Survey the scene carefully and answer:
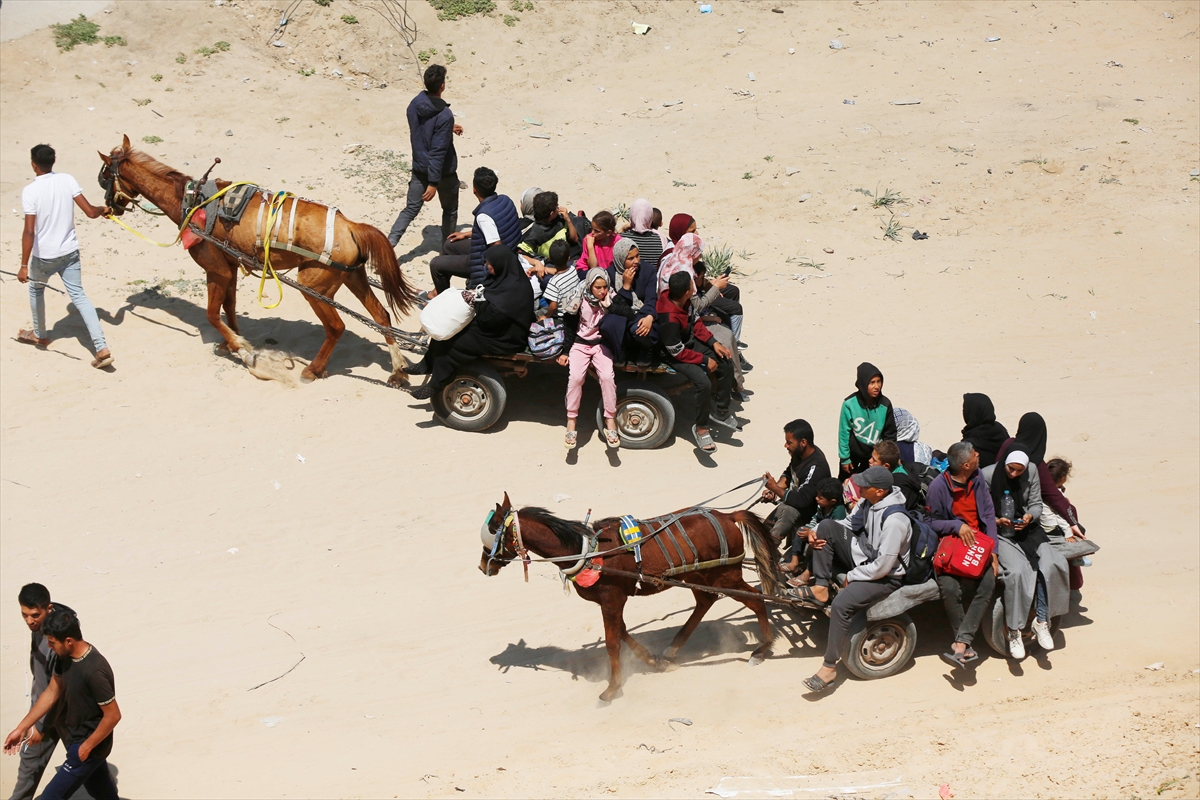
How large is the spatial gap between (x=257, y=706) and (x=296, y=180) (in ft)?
26.4

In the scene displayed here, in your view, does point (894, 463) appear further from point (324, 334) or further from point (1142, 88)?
point (1142, 88)

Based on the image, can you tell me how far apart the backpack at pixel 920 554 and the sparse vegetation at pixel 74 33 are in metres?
13.9

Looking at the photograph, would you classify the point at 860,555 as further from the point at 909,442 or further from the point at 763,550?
the point at 909,442

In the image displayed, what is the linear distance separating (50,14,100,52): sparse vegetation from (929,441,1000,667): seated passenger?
45.5 ft

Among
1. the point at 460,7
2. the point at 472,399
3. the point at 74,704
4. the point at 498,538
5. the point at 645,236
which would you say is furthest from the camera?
the point at 460,7

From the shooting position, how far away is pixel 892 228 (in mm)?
12938

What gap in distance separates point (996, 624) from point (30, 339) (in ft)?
29.8

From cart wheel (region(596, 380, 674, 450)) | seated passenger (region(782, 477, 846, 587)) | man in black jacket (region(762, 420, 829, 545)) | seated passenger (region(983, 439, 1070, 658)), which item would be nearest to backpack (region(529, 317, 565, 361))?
cart wheel (region(596, 380, 674, 450))

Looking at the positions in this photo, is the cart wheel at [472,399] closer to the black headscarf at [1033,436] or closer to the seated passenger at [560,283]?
the seated passenger at [560,283]

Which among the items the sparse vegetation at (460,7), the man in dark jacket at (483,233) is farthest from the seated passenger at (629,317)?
the sparse vegetation at (460,7)

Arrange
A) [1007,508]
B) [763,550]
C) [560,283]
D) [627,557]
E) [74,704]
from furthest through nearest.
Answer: [560,283], [1007,508], [763,550], [627,557], [74,704]

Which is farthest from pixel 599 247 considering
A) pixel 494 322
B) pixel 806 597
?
pixel 806 597

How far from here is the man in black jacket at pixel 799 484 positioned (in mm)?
7082

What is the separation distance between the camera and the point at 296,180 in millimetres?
12945
